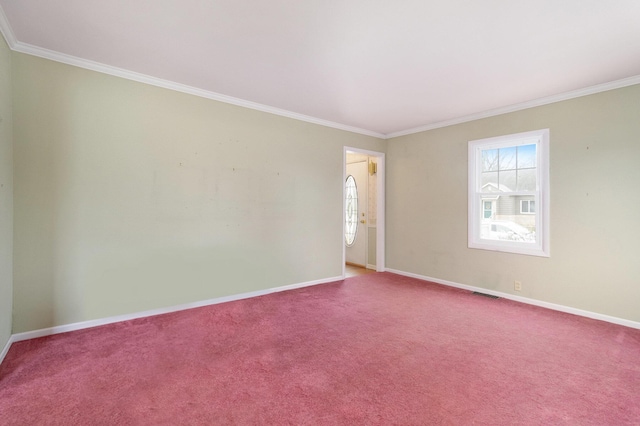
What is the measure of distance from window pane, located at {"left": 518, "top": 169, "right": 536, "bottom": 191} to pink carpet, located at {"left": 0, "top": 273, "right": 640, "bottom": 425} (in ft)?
5.26

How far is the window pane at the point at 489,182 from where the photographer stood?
4.37 metres

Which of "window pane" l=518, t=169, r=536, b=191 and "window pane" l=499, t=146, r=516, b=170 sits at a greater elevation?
"window pane" l=499, t=146, r=516, b=170

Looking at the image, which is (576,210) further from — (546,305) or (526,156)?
(546,305)

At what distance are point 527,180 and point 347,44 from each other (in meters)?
3.10

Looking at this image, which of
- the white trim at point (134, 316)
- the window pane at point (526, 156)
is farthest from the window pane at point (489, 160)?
the white trim at point (134, 316)

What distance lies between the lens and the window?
3.85 metres

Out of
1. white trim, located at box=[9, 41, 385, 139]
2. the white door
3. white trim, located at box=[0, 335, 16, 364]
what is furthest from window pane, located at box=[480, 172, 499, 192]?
white trim, located at box=[0, 335, 16, 364]

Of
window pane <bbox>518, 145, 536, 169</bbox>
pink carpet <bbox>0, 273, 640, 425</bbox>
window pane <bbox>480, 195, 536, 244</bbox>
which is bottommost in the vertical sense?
pink carpet <bbox>0, 273, 640, 425</bbox>

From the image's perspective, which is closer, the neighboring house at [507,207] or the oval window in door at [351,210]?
the neighboring house at [507,207]

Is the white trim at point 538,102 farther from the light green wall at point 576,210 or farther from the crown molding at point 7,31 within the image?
the crown molding at point 7,31

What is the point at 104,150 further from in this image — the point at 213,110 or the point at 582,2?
the point at 582,2

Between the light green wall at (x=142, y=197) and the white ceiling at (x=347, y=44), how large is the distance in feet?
1.15

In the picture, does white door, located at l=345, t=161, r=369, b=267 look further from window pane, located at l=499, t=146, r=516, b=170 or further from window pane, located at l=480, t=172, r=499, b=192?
window pane, located at l=499, t=146, r=516, b=170

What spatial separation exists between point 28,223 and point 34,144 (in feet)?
2.40
